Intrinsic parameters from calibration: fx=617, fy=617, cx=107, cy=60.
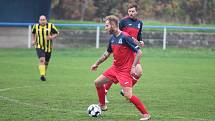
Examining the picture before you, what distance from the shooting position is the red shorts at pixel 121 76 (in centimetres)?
1069

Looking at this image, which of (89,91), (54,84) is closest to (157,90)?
(89,91)

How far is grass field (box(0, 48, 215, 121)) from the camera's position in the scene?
1102cm

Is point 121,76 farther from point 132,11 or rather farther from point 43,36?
point 43,36

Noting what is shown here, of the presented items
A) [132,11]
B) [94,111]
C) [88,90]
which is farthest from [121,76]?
[88,90]

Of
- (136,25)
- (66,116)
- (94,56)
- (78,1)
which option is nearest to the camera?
(66,116)

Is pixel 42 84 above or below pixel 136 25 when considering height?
below

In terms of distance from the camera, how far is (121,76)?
1081 cm

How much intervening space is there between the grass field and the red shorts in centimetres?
60

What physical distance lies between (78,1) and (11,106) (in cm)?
3141

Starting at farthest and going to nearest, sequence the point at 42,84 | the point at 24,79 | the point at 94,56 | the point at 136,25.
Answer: the point at 94,56, the point at 24,79, the point at 42,84, the point at 136,25

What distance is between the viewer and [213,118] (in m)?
10.8

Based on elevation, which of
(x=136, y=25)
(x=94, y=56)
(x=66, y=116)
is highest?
(x=136, y=25)

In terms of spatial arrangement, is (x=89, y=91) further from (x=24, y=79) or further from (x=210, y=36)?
(x=210, y=36)

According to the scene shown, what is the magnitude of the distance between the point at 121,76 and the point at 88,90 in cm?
443
